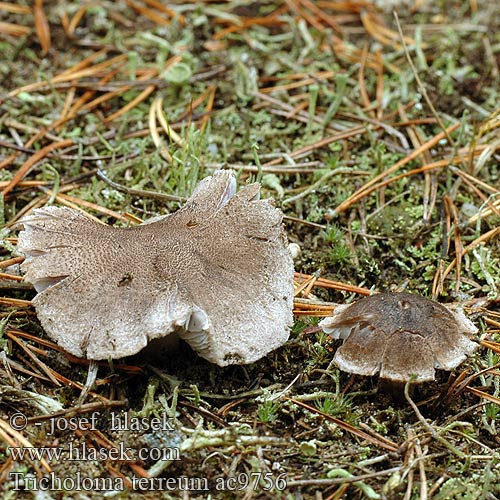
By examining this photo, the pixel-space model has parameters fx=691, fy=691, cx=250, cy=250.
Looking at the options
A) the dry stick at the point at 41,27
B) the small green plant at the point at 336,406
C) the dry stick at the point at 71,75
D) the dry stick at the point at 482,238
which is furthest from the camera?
the dry stick at the point at 41,27

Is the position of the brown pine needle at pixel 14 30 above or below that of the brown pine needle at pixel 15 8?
below

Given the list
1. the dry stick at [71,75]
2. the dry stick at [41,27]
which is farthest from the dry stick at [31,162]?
the dry stick at [41,27]

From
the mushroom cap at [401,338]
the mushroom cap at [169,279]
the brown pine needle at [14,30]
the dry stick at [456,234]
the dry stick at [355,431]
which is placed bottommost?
the dry stick at [456,234]

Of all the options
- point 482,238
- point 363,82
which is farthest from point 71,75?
point 482,238

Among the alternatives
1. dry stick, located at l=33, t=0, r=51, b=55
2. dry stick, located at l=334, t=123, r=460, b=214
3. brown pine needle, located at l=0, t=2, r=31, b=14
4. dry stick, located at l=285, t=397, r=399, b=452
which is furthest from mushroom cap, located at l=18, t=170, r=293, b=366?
brown pine needle, located at l=0, t=2, r=31, b=14

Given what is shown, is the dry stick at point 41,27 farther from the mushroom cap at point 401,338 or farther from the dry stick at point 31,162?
the mushroom cap at point 401,338

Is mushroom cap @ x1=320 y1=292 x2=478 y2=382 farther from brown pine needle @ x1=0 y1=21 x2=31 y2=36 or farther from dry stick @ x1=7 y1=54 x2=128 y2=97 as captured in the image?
brown pine needle @ x1=0 y1=21 x2=31 y2=36

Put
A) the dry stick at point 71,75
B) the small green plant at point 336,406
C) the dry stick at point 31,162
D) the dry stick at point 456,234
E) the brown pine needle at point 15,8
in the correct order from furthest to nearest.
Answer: the brown pine needle at point 15,8 → the dry stick at point 71,75 → the dry stick at point 31,162 → the dry stick at point 456,234 → the small green plant at point 336,406
